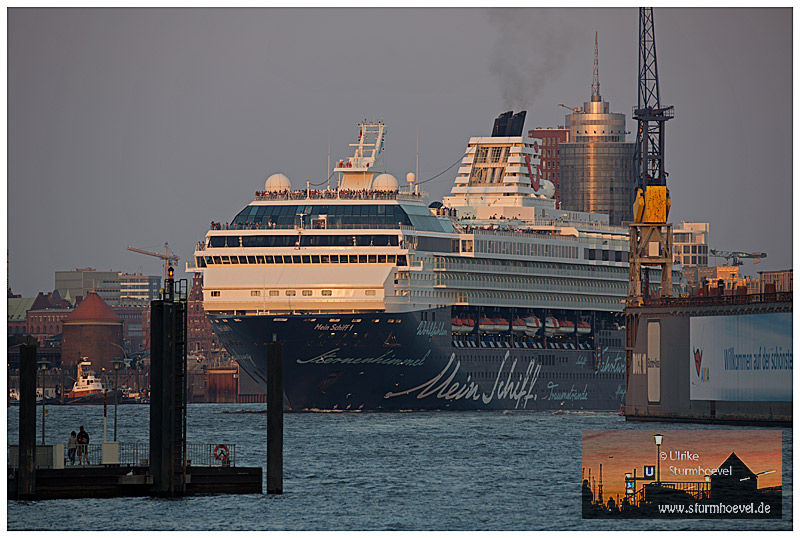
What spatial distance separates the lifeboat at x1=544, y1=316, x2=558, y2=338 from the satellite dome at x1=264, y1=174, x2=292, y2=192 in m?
18.6

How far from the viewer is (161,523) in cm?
4803

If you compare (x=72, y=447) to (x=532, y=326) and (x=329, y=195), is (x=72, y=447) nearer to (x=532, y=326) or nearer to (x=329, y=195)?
(x=329, y=195)

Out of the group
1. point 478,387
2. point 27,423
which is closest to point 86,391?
point 478,387

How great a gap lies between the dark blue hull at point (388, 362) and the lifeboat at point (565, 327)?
15.1 ft

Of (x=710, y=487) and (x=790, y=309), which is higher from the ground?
(x=790, y=309)

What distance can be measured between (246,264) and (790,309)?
2999 cm

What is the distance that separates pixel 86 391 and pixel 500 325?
66.6 metres

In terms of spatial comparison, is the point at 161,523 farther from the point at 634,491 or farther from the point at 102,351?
the point at 102,351

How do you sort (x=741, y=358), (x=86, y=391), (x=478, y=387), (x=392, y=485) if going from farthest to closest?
1. (x=86, y=391)
2. (x=478, y=387)
3. (x=741, y=358)
4. (x=392, y=485)

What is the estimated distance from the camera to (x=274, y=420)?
5159cm

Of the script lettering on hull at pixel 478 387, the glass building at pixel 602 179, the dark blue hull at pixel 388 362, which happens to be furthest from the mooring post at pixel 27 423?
the glass building at pixel 602 179

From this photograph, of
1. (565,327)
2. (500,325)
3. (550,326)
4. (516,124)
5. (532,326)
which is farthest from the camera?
(516,124)

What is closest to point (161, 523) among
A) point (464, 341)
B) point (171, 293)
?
point (171, 293)

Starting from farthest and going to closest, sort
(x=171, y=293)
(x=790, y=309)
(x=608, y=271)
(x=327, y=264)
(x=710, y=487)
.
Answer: (x=608, y=271) < (x=327, y=264) < (x=790, y=309) < (x=171, y=293) < (x=710, y=487)
